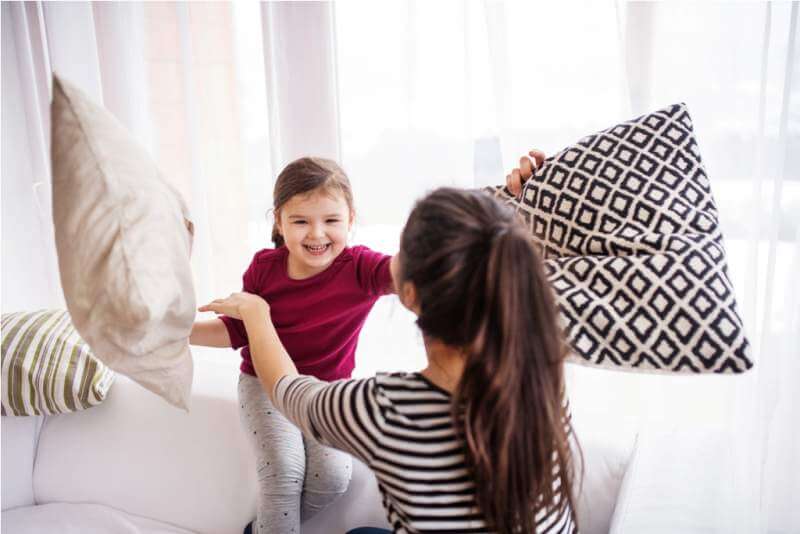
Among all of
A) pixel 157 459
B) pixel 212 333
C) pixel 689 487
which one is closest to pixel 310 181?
pixel 212 333

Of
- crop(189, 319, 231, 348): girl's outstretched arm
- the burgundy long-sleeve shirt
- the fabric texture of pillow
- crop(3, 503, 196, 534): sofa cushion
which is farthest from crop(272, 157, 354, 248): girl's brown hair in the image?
crop(3, 503, 196, 534): sofa cushion

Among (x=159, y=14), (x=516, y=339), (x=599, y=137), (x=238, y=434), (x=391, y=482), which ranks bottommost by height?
(x=238, y=434)

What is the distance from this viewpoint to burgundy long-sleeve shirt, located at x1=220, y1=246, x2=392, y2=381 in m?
1.22

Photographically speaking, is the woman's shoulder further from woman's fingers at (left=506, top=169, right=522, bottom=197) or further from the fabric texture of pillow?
woman's fingers at (left=506, top=169, right=522, bottom=197)

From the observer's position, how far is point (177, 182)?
193 cm

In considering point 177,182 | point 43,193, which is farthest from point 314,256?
point 43,193

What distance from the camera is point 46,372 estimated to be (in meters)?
1.45

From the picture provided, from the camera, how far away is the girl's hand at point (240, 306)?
1.05 meters

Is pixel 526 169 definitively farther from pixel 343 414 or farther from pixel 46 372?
pixel 46 372

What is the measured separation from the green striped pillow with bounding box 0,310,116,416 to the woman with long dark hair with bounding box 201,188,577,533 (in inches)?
35.0

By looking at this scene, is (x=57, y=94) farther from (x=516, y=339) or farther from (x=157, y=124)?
(x=157, y=124)

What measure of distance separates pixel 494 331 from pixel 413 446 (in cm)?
18

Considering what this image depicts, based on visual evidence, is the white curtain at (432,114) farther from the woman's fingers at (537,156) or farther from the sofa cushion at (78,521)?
the sofa cushion at (78,521)

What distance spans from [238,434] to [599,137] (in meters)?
1.00
